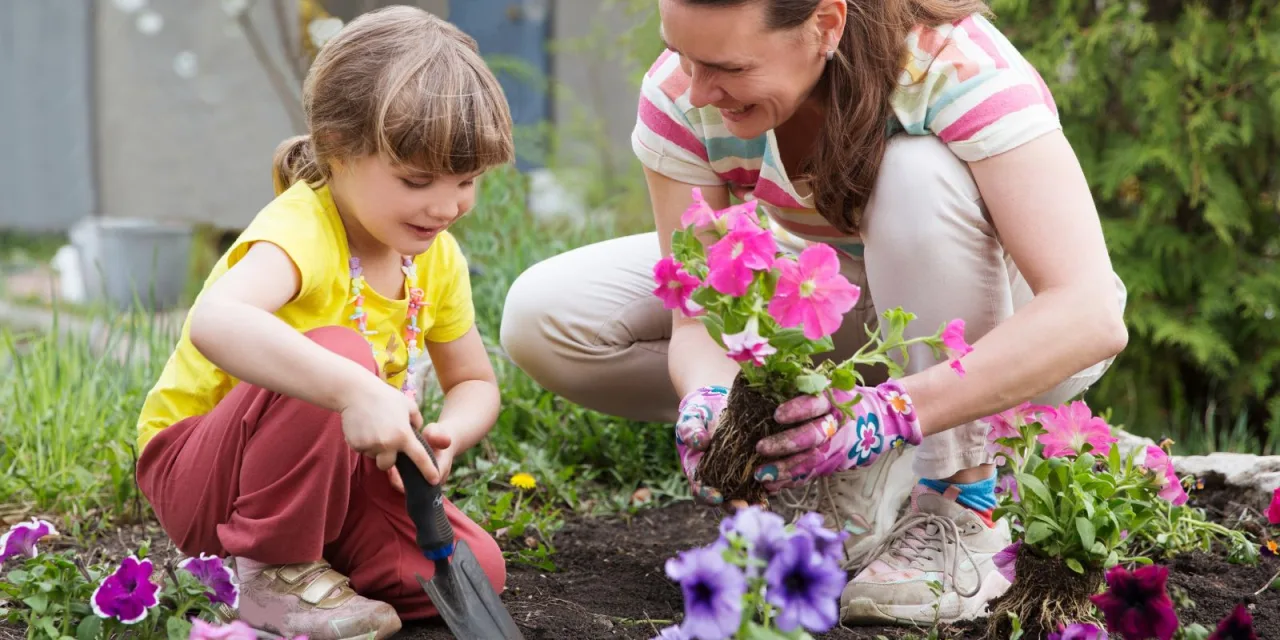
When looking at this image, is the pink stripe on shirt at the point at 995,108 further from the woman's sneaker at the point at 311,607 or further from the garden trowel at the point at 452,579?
the woman's sneaker at the point at 311,607

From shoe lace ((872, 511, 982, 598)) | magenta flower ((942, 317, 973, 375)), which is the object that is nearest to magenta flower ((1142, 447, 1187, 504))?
shoe lace ((872, 511, 982, 598))

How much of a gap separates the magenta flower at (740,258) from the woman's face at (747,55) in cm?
46

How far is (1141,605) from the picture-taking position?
4.59 feet

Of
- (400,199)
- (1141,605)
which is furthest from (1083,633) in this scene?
(400,199)

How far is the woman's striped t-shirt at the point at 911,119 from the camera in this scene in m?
1.80

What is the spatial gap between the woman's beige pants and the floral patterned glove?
1.15 feet

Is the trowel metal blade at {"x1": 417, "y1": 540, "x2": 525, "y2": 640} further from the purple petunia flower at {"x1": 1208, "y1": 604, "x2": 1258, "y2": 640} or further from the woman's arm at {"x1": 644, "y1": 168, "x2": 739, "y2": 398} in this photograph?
the purple petunia flower at {"x1": 1208, "y1": 604, "x2": 1258, "y2": 640}

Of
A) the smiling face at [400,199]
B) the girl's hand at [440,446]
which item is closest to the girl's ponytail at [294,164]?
the smiling face at [400,199]

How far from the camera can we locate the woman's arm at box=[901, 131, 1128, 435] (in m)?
1.67

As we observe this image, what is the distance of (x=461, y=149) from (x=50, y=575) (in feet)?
2.62

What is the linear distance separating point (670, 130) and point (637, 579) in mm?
783

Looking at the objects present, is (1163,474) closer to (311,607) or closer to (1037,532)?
(1037,532)

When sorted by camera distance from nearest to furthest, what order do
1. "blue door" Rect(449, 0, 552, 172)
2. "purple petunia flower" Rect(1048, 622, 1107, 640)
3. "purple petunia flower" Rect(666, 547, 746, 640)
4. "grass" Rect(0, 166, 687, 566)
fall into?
1. "purple petunia flower" Rect(666, 547, 746, 640)
2. "purple petunia flower" Rect(1048, 622, 1107, 640)
3. "grass" Rect(0, 166, 687, 566)
4. "blue door" Rect(449, 0, 552, 172)

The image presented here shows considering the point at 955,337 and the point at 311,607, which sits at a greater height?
the point at 955,337
